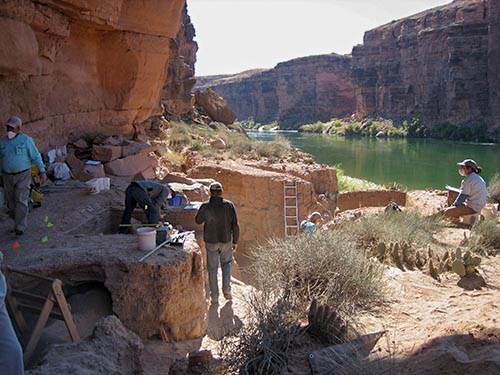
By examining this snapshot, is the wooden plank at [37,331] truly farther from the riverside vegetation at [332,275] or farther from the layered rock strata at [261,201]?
the layered rock strata at [261,201]

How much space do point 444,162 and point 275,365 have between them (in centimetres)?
3256

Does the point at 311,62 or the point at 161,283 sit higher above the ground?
the point at 311,62

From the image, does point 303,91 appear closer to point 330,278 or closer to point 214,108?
point 214,108

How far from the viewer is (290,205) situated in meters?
12.6

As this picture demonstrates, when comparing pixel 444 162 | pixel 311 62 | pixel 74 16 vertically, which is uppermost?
pixel 311 62

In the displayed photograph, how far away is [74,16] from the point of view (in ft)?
28.9

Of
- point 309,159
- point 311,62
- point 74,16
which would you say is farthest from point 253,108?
point 74,16

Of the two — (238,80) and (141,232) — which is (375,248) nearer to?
(141,232)

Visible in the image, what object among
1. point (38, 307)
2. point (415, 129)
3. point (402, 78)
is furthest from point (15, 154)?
point (402, 78)

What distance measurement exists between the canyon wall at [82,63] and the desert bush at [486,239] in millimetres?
7429

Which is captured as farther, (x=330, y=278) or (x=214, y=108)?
(x=214, y=108)

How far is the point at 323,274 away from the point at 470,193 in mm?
5014

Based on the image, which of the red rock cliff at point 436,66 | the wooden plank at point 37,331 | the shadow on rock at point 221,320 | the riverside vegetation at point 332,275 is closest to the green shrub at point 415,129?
the red rock cliff at point 436,66

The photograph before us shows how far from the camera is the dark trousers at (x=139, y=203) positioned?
655 cm
